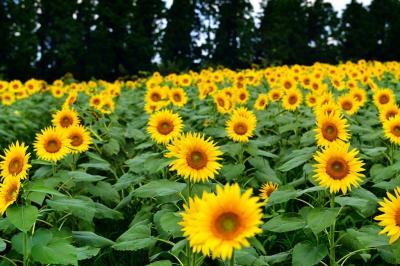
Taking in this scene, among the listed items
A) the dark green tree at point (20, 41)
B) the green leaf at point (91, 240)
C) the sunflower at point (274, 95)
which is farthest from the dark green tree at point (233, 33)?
the green leaf at point (91, 240)

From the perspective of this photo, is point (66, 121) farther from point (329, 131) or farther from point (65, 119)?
point (329, 131)

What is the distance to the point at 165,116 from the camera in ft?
13.1

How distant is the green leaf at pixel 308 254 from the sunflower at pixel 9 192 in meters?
1.41

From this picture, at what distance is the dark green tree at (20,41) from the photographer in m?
25.2

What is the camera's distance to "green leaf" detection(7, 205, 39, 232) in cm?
231

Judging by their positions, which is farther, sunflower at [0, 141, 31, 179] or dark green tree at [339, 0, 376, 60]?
dark green tree at [339, 0, 376, 60]

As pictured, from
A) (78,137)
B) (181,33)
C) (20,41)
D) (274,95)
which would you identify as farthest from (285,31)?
(78,137)

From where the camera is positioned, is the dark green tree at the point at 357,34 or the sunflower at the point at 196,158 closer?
the sunflower at the point at 196,158

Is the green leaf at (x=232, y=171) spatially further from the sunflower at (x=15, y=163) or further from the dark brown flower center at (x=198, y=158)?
the sunflower at (x=15, y=163)

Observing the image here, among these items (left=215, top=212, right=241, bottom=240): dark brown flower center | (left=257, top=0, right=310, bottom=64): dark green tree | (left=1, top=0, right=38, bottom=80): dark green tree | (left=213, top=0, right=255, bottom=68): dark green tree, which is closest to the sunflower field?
(left=215, top=212, right=241, bottom=240): dark brown flower center

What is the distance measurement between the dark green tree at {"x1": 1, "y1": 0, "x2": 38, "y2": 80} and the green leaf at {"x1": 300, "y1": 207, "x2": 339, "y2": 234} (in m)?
24.2

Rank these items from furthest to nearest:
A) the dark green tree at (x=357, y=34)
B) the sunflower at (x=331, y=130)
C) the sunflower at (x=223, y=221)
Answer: the dark green tree at (x=357, y=34) < the sunflower at (x=331, y=130) < the sunflower at (x=223, y=221)

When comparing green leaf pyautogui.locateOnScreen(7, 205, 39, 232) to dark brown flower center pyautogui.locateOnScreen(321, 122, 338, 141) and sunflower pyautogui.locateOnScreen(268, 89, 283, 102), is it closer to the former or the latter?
dark brown flower center pyautogui.locateOnScreen(321, 122, 338, 141)

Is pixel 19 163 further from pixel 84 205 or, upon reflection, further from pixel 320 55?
pixel 320 55
